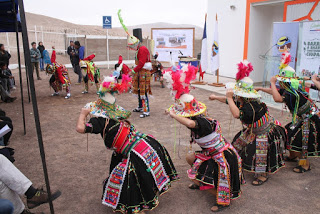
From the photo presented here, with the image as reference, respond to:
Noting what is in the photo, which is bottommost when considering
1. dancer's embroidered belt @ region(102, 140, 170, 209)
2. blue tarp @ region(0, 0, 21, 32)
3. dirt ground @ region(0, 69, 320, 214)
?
dirt ground @ region(0, 69, 320, 214)

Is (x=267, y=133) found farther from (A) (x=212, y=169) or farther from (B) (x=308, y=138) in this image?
(A) (x=212, y=169)

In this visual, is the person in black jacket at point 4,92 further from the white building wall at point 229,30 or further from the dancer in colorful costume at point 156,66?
the white building wall at point 229,30

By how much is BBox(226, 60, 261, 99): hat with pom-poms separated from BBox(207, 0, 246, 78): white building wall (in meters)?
8.83

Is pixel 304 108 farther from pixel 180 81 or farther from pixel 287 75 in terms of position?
pixel 180 81

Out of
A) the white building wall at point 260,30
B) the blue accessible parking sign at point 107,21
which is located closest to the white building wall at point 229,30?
the white building wall at point 260,30

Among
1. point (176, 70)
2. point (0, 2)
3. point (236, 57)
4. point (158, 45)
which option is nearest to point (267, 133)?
point (176, 70)

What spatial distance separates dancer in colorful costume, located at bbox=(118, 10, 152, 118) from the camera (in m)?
6.41

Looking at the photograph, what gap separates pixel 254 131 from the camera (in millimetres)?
3707

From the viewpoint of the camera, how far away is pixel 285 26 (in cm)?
807

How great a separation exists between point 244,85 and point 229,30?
961 cm

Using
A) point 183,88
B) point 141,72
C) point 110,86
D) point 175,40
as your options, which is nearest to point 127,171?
point 110,86

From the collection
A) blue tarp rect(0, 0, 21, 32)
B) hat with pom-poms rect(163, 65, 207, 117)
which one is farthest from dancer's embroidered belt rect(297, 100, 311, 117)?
blue tarp rect(0, 0, 21, 32)

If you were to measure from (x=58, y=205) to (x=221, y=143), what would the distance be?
2073 mm

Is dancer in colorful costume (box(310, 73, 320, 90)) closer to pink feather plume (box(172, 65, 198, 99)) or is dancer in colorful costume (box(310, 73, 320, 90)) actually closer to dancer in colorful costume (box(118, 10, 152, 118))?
pink feather plume (box(172, 65, 198, 99))
